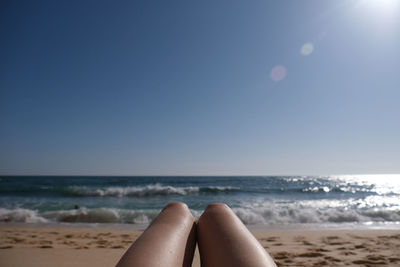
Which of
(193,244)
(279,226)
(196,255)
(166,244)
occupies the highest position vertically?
(166,244)

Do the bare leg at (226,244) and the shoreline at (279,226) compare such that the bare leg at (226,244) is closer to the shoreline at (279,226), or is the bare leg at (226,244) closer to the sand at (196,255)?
the sand at (196,255)

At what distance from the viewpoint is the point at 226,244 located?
3.51 feet

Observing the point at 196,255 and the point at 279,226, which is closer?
the point at 196,255

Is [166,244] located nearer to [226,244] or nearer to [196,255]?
[226,244]

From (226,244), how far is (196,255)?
2.29 m

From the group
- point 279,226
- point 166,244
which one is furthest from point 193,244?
point 279,226

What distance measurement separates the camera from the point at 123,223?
593 centimetres

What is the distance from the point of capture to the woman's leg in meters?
0.90

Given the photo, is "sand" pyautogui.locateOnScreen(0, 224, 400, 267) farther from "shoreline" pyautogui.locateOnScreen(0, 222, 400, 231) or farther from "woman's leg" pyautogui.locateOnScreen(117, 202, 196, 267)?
"woman's leg" pyautogui.locateOnScreen(117, 202, 196, 267)

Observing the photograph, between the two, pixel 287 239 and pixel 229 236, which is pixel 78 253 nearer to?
pixel 229 236

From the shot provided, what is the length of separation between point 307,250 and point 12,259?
13.3 feet

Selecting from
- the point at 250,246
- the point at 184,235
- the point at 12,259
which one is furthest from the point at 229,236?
the point at 12,259

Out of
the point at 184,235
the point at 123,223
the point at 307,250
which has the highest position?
the point at 184,235

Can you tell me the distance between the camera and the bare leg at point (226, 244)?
3.06ft
